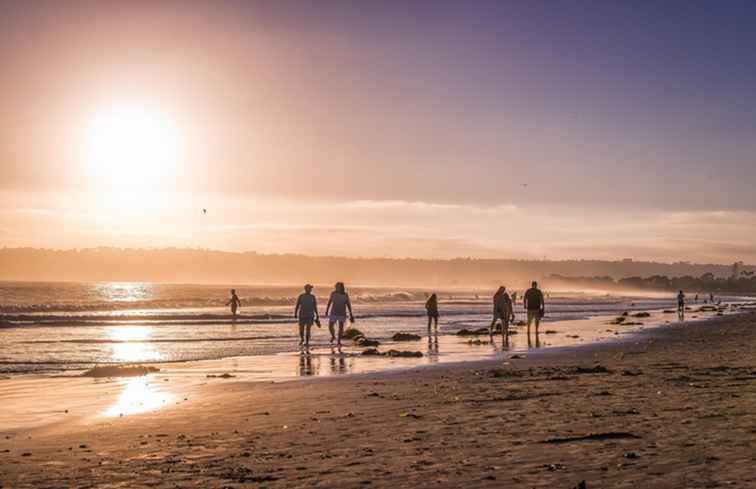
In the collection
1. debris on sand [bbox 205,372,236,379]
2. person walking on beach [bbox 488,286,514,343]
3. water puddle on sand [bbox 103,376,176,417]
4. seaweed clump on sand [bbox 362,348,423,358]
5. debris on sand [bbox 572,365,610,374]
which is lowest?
seaweed clump on sand [bbox 362,348,423,358]

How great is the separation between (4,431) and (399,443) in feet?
17.8

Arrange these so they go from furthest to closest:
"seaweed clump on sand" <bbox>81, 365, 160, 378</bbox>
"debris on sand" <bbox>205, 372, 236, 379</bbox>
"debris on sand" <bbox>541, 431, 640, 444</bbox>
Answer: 1. "seaweed clump on sand" <bbox>81, 365, 160, 378</bbox>
2. "debris on sand" <bbox>205, 372, 236, 379</bbox>
3. "debris on sand" <bbox>541, 431, 640, 444</bbox>

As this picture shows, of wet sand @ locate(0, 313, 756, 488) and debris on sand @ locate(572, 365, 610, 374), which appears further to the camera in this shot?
debris on sand @ locate(572, 365, 610, 374)

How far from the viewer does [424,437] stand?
8.70 meters

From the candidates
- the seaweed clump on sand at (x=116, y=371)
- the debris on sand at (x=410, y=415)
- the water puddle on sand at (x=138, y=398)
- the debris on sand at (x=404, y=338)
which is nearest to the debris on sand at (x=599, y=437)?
the debris on sand at (x=410, y=415)

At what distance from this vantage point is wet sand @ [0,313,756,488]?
6883 mm

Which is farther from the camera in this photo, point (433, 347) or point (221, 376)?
point (433, 347)

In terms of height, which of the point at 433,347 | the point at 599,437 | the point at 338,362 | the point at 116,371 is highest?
the point at 599,437

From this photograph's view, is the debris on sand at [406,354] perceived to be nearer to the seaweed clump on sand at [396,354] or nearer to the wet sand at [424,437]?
the seaweed clump on sand at [396,354]

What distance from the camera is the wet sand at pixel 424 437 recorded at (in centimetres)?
688

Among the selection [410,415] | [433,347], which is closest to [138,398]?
[410,415]

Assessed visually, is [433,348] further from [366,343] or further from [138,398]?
[138,398]

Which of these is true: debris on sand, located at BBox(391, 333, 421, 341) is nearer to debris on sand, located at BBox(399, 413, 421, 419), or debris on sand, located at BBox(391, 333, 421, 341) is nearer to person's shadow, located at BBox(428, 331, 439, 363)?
person's shadow, located at BBox(428, 331, 439, 363)

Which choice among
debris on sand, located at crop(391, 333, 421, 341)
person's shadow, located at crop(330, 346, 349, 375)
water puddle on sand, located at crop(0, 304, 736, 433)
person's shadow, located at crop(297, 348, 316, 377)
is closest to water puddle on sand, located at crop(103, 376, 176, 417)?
water puddle on sand, located at crop(0, 304, 736, 433)
